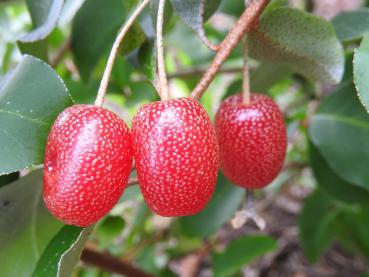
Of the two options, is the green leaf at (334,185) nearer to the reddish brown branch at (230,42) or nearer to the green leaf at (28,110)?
the reddish brown branch at (230,42)

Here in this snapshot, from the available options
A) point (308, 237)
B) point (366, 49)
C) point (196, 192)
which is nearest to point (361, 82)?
point (366, 49)

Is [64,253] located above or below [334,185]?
above

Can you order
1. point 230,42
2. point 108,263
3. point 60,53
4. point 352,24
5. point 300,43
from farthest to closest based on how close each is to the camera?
point 60,53
point 108,263
point 352,24
point 300,43
point 230,42

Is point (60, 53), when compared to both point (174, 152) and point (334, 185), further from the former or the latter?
point (174, 152)

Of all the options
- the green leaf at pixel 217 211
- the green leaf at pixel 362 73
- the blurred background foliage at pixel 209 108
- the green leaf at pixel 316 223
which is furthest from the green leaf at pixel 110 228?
the green leaf at pixel 362 73

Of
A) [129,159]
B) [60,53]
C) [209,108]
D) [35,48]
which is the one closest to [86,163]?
[129,159]

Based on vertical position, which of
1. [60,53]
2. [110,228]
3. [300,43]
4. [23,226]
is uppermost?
[300,43]
